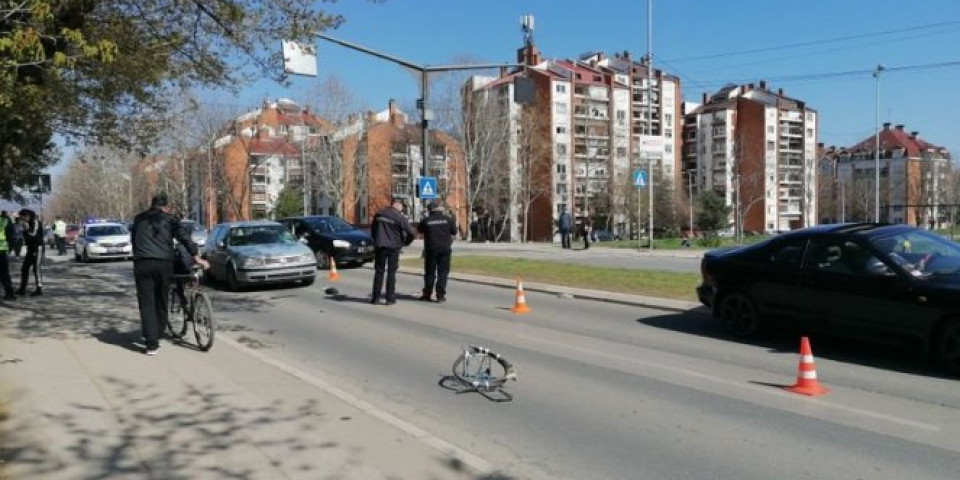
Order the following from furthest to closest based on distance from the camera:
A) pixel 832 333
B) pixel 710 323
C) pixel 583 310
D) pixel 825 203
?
pixel 825 203 → pixel 583 310 → pixel 710 323 → pixel 832 333

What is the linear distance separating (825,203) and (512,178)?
71405 millimetres

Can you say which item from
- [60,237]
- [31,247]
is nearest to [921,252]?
[31,247]

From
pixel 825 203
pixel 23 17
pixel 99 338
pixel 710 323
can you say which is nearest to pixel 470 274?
pixel 710 323

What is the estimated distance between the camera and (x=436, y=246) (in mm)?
13914

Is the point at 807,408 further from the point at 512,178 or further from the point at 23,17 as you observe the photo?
the point at 512,178

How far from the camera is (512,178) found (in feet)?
225

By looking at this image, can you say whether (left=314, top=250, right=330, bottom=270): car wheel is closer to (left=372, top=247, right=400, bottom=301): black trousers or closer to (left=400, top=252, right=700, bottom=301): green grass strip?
(left=400, top=252, right=700, bottom=301): green grass strip

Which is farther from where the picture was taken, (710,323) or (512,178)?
(512,178)

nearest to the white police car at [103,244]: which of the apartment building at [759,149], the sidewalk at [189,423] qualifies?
the sidewalk at [189,423]

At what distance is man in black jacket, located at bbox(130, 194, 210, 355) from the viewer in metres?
8.74

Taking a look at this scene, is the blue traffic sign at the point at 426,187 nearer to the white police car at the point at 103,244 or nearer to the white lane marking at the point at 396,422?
the white police car at the point at 103,244

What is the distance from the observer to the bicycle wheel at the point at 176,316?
9664mm

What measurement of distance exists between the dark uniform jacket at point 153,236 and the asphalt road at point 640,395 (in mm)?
1649

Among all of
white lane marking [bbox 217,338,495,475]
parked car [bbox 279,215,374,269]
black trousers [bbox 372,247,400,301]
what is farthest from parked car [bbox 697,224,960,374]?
parked car [bbox 279,215,374,269]
